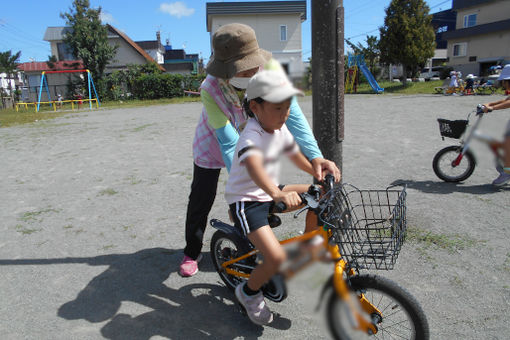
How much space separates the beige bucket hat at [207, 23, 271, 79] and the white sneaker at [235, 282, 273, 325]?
4.32 feet

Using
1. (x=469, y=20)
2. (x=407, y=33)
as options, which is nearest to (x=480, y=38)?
(x=469, y=20)

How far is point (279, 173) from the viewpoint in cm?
83

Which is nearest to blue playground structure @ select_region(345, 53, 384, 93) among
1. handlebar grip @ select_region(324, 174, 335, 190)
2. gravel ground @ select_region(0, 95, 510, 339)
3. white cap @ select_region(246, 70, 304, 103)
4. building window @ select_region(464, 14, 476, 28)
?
building window @ select_region(464, 14, 476, 28)

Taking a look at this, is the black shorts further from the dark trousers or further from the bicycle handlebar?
the dark trousers

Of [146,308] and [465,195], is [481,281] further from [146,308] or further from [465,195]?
[146,308]

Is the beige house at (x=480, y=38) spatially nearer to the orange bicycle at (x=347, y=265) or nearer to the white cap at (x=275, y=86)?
→ the orange bicycle at (x=347, y=265)

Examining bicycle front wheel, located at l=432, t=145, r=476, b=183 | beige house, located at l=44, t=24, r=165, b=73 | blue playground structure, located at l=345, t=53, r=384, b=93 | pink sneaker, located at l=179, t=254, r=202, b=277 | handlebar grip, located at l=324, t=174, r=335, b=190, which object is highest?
beige house, located at l=44, t=24, r=165, b=73

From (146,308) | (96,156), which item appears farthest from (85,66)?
(146,308)

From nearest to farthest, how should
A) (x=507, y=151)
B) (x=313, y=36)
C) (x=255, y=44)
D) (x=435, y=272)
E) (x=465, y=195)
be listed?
(x=507, y=151), (x=255, y=44), (x=313, y=36), (x=435, y=272), (x=465, y=195)

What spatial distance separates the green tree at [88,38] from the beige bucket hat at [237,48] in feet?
105

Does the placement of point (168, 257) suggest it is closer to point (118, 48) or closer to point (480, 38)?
point (480, 38)

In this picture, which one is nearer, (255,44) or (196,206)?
(255,44)

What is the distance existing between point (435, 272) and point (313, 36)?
210 cm

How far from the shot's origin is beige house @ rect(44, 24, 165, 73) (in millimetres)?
38844
